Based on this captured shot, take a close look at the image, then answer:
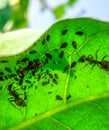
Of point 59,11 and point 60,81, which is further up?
point 59,11

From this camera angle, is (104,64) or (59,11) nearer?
(104,64)

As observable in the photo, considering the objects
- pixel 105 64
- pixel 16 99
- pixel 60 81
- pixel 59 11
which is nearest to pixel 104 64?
pixel 105 64

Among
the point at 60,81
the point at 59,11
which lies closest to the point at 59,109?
the point at 60,81

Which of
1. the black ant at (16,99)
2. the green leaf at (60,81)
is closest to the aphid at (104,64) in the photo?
the green leaf at (60,81)

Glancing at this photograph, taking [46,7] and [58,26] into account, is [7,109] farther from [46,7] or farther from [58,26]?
[46,7]

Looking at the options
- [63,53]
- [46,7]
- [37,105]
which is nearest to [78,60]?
[63,53]

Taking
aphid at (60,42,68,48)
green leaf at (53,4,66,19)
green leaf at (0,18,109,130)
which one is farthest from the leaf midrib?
green leaf at (53,4,66,19)

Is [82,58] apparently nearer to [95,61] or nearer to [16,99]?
[95,61]

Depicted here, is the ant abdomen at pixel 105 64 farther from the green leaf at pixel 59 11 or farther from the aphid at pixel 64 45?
the green leaf at pixel 59 11

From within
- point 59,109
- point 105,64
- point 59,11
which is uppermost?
point 59,11
